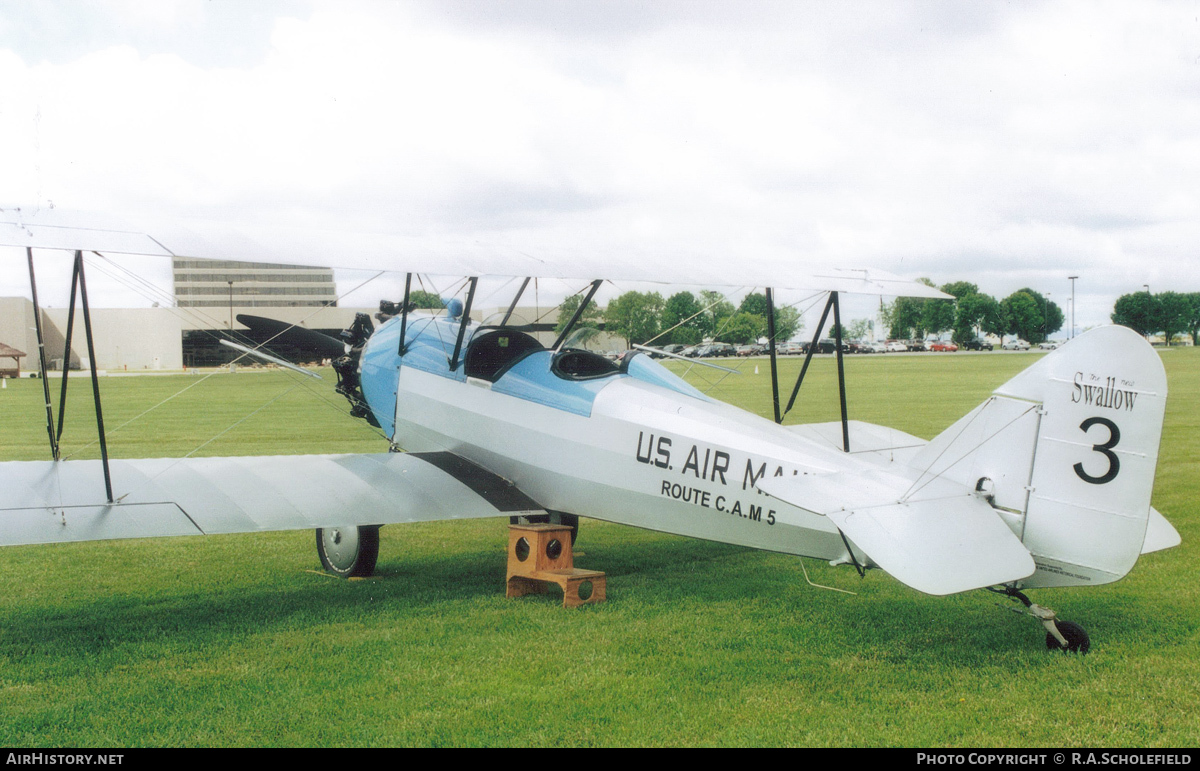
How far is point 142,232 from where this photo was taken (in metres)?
6.08

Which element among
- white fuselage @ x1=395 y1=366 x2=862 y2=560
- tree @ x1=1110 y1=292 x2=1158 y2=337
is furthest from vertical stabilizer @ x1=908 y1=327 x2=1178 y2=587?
tree @ x1=1110 y1=292 x2=1158 y2=337

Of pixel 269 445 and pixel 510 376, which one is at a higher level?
pixel 510 376

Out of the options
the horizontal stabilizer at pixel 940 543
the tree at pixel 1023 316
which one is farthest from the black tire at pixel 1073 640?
the tree at pixel 1023 316

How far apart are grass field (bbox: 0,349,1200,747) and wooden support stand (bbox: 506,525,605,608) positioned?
0.57ft

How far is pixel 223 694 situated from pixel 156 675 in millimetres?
614

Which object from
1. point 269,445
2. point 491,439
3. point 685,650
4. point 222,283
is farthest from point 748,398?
point 222,283

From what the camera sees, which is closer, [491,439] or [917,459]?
[917,459]

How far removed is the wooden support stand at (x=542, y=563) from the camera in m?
6.42

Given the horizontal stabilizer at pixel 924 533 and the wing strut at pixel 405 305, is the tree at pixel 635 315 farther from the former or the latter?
the horizontal stabilizer at pixel 924 533

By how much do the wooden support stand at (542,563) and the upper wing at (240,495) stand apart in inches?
9.7

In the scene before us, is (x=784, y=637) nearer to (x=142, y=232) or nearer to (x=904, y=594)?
(x=904, y=594)

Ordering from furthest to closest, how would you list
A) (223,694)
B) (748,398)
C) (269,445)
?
(748,398)
(269,445)
(223,694)

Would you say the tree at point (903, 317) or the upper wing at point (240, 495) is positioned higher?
the tree at point (903, 317)

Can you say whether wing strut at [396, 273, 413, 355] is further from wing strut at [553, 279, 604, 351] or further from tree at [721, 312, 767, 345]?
tree at [721, 312, 767, 345]
